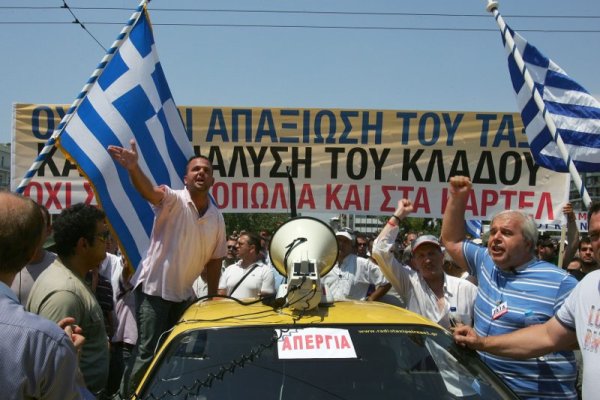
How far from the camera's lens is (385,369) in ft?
10.1

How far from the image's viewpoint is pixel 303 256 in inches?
141

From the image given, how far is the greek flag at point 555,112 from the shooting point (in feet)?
18.8

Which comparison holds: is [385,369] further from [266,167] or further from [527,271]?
[266,167]

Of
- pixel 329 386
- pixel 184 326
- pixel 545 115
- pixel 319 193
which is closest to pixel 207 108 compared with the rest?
pixel 319 193

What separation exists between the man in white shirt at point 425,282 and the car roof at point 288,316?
958 millimetres

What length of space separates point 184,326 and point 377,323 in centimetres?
96

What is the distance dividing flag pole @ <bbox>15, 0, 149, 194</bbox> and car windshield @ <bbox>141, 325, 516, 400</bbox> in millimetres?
1861

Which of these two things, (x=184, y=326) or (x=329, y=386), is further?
(x=184, y=326)

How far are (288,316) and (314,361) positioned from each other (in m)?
0.35

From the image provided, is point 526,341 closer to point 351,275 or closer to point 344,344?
point 344,344

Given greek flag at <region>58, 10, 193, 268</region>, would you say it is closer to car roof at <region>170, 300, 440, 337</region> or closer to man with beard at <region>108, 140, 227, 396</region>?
man with beard at <region>108, 140, 227, 396</region>

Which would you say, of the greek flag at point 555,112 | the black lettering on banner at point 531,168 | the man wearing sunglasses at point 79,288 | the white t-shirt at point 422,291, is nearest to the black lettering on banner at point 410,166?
the black lettering on banner at point 531,168

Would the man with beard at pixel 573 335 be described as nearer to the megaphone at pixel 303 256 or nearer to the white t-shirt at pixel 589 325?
the white t-shirt at pixel 589 325

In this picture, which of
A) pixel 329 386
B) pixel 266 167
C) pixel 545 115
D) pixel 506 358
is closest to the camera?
pixel 329 386
